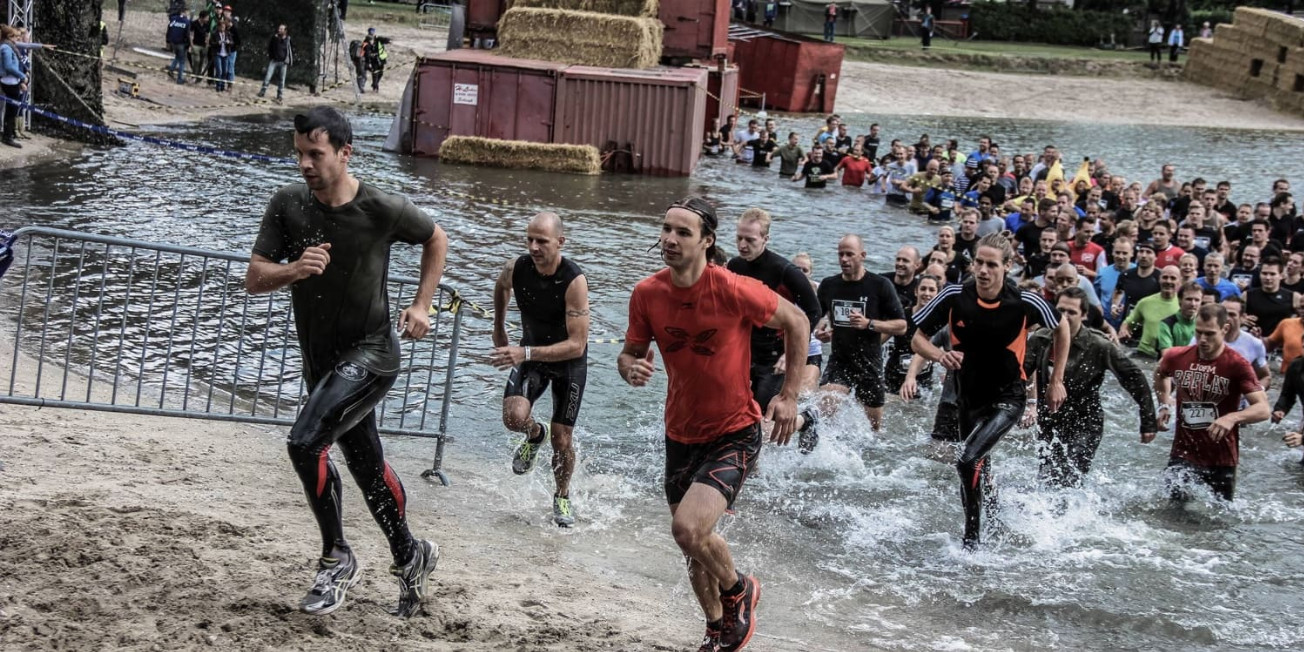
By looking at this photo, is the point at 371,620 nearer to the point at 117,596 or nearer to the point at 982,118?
the point at 117,596

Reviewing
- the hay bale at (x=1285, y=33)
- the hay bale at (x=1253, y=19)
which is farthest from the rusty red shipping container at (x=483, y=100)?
the hay bale at (x=1253, y=19)

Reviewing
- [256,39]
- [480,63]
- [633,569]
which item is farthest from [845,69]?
[633,569]

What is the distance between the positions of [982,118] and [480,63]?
77.5ft

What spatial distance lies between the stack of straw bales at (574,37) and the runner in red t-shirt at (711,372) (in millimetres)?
22394

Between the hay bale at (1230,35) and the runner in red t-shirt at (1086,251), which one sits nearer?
the runner in red t-shirt at (1086,251)

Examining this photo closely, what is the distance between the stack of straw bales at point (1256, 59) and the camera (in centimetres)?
4672

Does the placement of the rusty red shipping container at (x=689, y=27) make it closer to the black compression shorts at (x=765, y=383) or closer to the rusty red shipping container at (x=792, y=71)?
the rusty red shipping container at (x=792, y=71)

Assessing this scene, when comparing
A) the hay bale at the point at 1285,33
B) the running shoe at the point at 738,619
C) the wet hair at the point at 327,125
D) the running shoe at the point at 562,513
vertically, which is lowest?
the running shoe at the point at 562,513

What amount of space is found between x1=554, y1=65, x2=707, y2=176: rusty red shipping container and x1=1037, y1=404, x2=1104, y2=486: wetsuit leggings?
17.3m

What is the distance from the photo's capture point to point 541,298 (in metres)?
8.00

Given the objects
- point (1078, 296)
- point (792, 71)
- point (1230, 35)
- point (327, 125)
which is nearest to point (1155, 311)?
point (1078, 296)

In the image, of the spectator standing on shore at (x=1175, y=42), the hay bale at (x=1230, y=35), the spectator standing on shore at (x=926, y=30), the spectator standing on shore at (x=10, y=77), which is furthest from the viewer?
the spectator standing on shore at (x=1175, y=42)

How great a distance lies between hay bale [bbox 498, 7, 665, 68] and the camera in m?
27.7

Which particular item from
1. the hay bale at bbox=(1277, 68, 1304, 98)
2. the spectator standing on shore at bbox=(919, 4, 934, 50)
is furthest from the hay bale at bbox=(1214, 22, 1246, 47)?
the spectator standing on shore at bbox=(919, 4, 934, 50)
